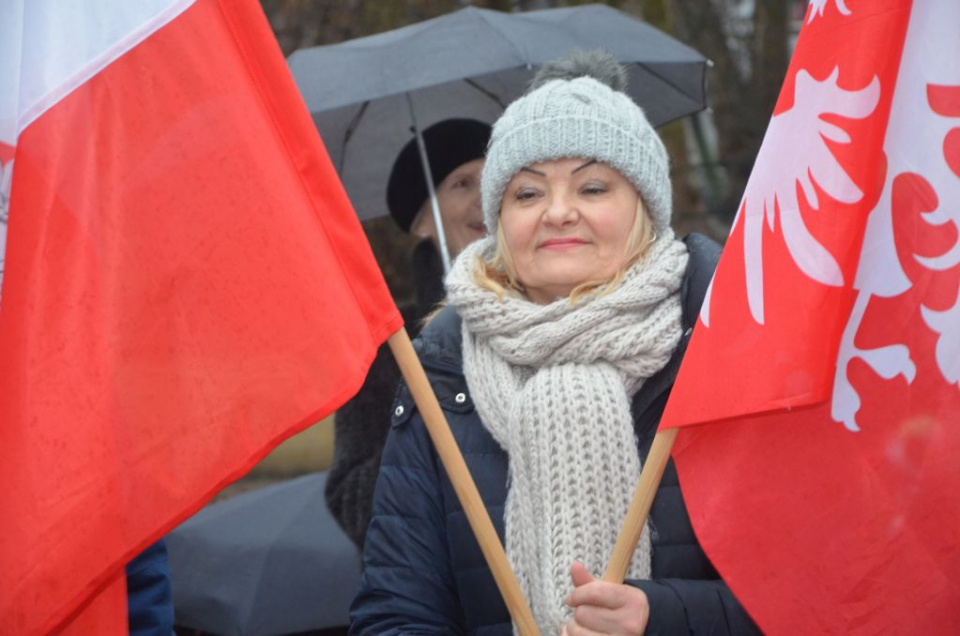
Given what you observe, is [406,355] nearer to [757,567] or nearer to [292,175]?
[292,175]

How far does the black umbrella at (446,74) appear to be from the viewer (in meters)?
4.04

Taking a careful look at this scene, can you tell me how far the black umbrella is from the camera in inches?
159

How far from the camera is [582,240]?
2564 mm

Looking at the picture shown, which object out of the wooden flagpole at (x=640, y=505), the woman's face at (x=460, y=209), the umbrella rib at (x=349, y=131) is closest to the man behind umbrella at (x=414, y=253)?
the woman's face at (x=460, y=209)

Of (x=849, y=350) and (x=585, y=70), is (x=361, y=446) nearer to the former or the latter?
(x=585, y=70)

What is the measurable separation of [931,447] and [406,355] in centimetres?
84

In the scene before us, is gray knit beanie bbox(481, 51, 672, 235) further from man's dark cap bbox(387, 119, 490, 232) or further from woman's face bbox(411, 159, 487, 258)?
man's dark cap bbox(387, 119, 490, 232)

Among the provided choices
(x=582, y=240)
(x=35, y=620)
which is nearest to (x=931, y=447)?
(x=582, y=240)

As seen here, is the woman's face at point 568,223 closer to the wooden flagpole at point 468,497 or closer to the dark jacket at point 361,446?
the wooden flagpole at point 468,497

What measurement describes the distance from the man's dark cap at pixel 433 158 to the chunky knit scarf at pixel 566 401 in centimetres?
153

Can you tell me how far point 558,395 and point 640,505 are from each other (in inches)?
12.5

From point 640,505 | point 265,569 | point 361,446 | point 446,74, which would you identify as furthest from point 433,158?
point 640,505

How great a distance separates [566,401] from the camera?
239cm

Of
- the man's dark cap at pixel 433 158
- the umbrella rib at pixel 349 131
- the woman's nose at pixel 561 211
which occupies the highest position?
the woman's nose at pixel 561 211
